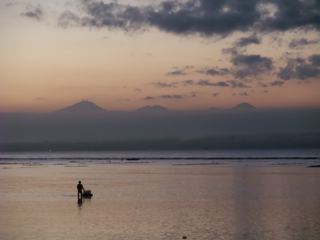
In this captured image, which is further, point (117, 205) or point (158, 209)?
point (117, 205)

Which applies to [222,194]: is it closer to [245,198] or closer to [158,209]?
[245,198]

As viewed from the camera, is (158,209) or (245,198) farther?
(245,198)

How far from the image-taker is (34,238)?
965 inches

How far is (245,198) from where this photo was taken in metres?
41.0

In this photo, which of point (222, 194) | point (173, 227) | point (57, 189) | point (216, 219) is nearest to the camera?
point (173, 227)

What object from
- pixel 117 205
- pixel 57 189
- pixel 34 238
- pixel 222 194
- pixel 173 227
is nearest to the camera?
pixel 34 238

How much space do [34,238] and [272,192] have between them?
25526 mm

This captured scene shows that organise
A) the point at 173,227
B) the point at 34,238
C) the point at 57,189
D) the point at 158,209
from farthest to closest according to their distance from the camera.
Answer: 1. the point at 57,189
2. the point at 158,209
3. the point at 173,227
4. the point at 34,238

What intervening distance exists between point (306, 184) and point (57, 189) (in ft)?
76.9

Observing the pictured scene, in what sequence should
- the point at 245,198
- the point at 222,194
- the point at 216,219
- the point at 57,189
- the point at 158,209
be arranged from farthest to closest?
the point at 57,189, the point at 222,194, the point at 245,198, the point at 158,209, the point at 216,219

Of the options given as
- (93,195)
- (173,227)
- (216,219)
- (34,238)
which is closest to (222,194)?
(93,195)

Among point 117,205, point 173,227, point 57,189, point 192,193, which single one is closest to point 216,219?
point 173,227

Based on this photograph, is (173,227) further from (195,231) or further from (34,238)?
(34,238)

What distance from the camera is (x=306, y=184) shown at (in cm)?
5209
